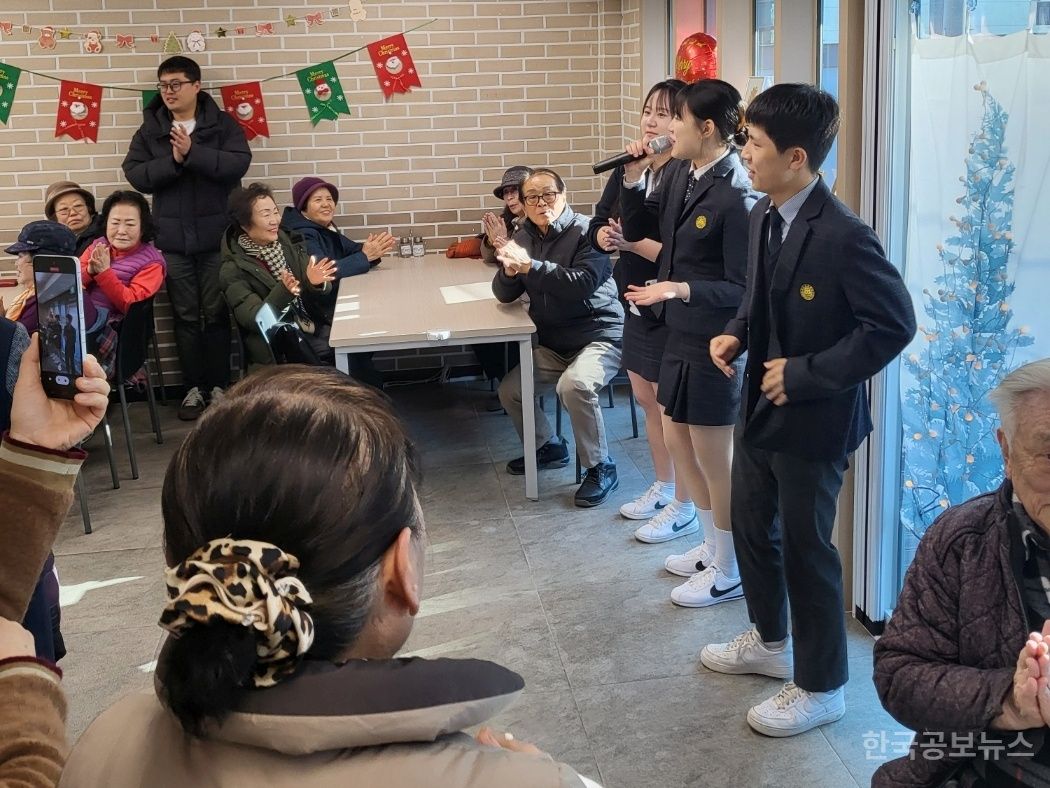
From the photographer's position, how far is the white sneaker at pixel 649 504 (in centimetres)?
442

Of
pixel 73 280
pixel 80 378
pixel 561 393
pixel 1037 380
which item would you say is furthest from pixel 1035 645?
pixel 561 393

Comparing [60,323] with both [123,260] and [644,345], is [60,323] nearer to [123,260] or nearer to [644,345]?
[644,345]

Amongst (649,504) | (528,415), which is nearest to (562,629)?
(649,504)

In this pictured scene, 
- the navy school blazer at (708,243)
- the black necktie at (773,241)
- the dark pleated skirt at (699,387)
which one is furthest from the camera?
the dark pleated skirt at (699,387)

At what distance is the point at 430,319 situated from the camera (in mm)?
4668

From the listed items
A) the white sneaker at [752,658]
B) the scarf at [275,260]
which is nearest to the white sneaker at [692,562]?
the white sneaker at [752,658]

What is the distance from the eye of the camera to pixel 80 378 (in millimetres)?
1560

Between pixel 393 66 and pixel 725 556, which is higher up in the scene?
pixel 393 66

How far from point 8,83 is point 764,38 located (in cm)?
394

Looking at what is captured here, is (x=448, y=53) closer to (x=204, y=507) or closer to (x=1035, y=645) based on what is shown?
(x=1035, y=645)

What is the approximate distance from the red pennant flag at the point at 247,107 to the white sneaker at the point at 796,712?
4484mm

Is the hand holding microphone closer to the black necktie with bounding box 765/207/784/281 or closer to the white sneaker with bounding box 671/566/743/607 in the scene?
the black necktie with bounding box 765/207/784/281

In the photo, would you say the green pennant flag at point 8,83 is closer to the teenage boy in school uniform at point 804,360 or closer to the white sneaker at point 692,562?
the white sneaker at point 692,562

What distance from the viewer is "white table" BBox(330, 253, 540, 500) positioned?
4438 mm
